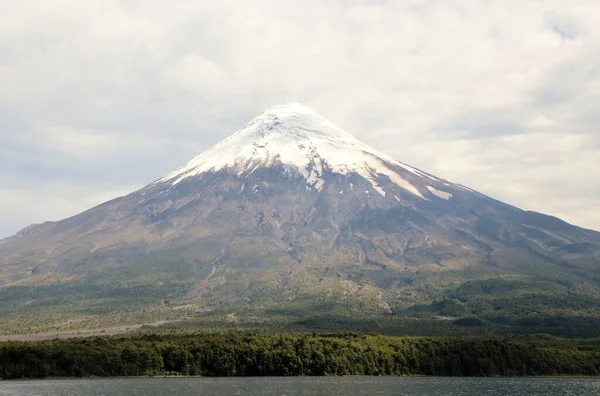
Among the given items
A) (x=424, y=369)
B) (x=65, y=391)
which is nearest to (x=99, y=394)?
(x=65, y=391)

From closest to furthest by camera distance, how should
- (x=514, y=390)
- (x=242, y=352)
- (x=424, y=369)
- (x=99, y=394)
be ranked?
(x=99, y=394) → (x=514, y=390) → (x=242, y=352) → (x=424, y=369)

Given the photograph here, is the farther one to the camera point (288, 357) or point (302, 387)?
point (288, 357)

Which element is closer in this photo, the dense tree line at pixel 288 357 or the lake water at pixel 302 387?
the lake water at pixel 302 387

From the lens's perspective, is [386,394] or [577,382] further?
[577,382]

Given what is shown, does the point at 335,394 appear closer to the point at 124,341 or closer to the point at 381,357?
the point at 381,357

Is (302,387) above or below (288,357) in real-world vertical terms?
below
